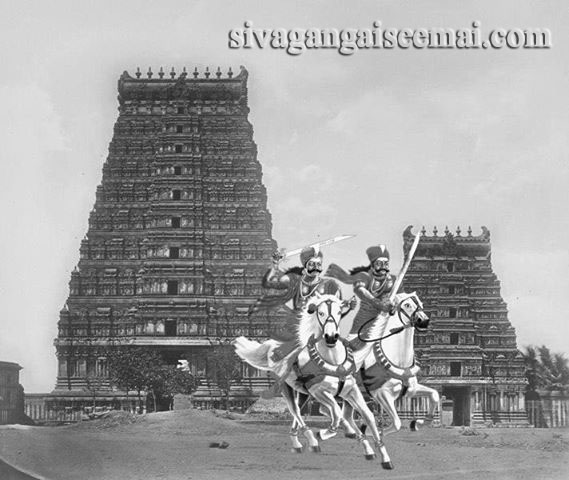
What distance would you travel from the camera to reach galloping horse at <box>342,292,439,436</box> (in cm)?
1518

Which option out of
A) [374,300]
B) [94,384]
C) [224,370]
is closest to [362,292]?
[374,300]

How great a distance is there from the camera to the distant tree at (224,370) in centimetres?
2369

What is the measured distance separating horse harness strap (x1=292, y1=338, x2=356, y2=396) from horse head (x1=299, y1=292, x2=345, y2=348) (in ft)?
0.50

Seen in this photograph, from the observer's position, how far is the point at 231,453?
17469mm

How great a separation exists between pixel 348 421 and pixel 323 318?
5.43 ft

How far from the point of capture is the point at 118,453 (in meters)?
17.5

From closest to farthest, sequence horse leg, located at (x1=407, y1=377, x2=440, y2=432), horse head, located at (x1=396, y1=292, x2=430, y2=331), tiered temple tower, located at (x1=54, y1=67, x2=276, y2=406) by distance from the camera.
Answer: horse head, located at (x1=396, y1=292, x2=430, y2=331) < horse leg, located at (x1=407, y1=377, x2=440, y2=432) < tiered temple tower, located at (x1=54, y1=67, x2=276, y2=406)

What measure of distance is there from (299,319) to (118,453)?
12.7 ft

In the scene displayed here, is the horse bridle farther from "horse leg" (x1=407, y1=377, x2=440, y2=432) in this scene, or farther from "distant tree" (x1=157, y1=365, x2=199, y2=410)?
"distant tree" (x1=157, y1=365, x2=199, y2=410)

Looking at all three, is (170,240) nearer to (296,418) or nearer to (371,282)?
(296,418)

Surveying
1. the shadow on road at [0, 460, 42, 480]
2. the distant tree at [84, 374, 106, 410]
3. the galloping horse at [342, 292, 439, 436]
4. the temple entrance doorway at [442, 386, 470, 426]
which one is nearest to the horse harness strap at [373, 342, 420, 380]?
the galloping horse at [342, 292, 439, 436]

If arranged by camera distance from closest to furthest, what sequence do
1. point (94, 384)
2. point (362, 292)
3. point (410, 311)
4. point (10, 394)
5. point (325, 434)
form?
point (410, 311), point (362, 292), point (325, 434), point (10, 394), point (94, 384)

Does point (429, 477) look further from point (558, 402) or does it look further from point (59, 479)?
point (558, 402)

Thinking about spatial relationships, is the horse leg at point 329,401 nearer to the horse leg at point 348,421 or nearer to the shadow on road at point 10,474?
the horse leg at point 348,421
